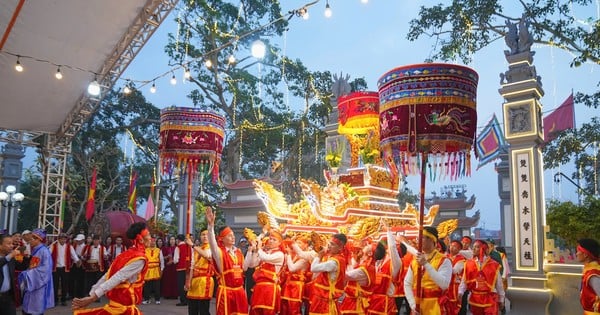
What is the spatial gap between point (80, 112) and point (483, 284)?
10725 mm

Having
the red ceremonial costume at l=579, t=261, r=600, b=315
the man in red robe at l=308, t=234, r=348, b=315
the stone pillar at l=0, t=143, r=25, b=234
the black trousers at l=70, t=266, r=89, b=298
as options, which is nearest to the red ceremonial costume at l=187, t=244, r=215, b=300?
the man in red robe at l=308, t=234, r=348, b=315

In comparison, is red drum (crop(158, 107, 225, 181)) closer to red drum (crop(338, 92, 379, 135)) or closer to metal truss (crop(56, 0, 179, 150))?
red drum (crop(338, 92, 379, 135))

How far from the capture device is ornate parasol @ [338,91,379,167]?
852cm

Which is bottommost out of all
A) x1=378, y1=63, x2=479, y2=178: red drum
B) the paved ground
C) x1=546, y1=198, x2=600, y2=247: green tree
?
the paved ground

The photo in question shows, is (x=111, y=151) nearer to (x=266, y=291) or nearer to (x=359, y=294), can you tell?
(x=266, y=291)

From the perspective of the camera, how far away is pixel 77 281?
33.4 feet

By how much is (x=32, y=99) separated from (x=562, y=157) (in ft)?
40.6

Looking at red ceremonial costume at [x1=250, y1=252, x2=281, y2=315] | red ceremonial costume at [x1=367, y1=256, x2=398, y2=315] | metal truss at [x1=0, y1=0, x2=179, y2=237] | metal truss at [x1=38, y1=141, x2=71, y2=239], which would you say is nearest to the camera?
red ceremonial costume at [x1=367, y1=256, x2=398, y2=315]

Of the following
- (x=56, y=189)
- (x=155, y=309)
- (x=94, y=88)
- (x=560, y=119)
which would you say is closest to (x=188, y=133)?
(x=155, y=309)

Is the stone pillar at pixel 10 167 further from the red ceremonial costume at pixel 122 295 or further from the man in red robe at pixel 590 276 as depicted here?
the man in red robe at pixel 590 276

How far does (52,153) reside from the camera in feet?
44.9

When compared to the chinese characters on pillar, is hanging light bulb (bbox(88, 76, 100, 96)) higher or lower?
higher

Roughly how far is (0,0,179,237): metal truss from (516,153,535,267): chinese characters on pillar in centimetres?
717

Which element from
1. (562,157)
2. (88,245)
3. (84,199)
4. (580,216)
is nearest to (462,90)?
(580,216)
